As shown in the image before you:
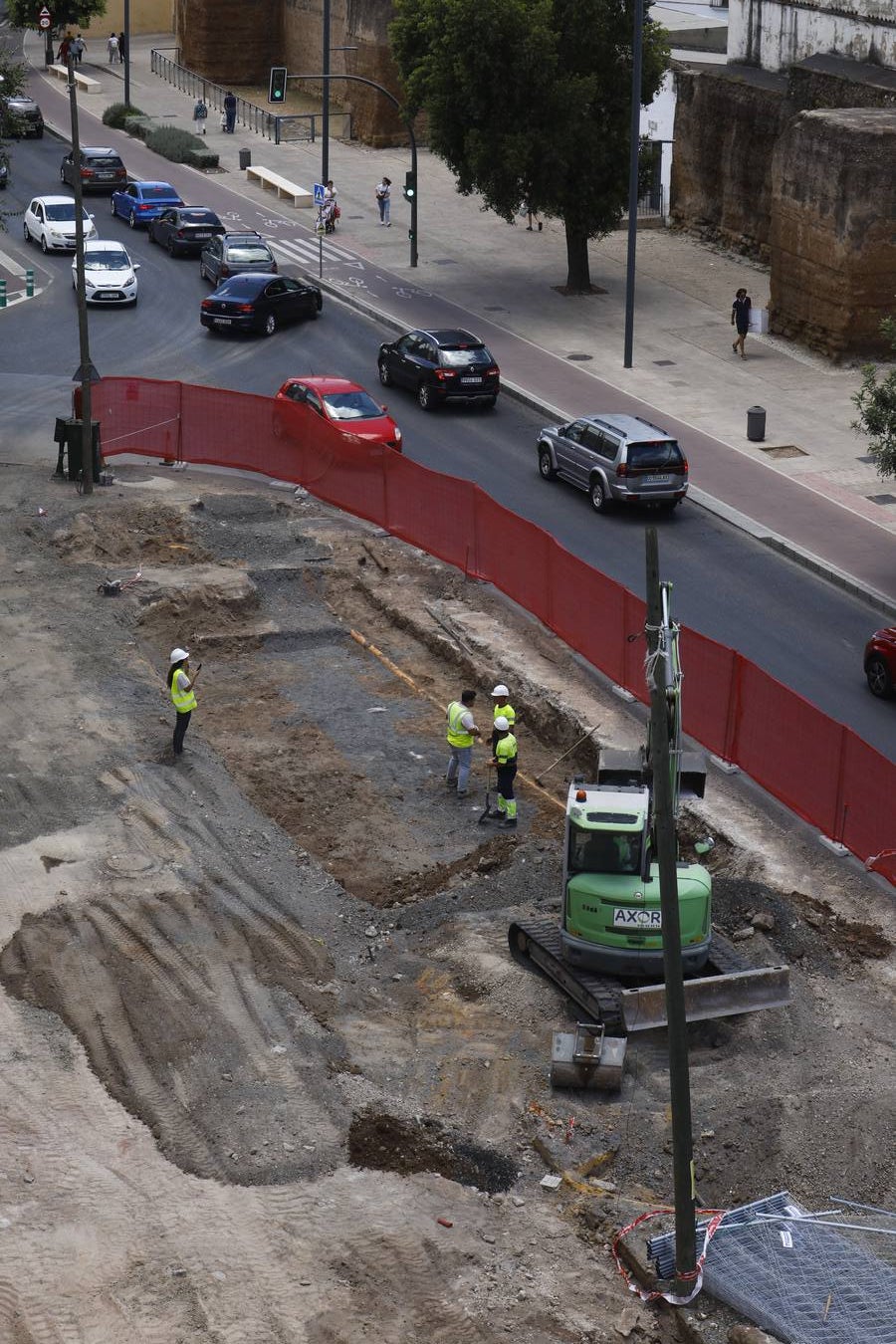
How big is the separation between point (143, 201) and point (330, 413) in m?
21.2

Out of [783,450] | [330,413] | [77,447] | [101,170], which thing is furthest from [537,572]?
[101,170]

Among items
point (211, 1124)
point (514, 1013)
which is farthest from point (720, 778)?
point (211, 1124)

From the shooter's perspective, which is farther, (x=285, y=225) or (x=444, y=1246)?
(x=285, y=225)

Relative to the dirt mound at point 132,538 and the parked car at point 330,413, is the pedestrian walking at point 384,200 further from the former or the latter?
the dirt mound at point 132,538

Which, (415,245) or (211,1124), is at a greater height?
(415,245)

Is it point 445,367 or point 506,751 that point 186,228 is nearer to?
point 445,367

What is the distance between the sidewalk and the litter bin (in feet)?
0.72

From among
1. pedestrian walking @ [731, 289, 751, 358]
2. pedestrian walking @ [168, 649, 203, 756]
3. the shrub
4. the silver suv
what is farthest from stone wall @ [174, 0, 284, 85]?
pedestrian walking @ [168, 649, 203, 756]

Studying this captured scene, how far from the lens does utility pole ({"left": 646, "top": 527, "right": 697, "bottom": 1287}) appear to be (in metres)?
13.8

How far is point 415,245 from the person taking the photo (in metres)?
52.0

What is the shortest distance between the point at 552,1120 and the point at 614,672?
1048 cm

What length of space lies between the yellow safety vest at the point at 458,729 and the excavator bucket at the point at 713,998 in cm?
586

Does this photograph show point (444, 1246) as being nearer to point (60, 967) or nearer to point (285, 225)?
point (60, 967)

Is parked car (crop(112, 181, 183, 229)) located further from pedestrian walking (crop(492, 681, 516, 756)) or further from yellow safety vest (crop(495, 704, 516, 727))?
yellow safety vest (crop(495, 704, 516, 727))
